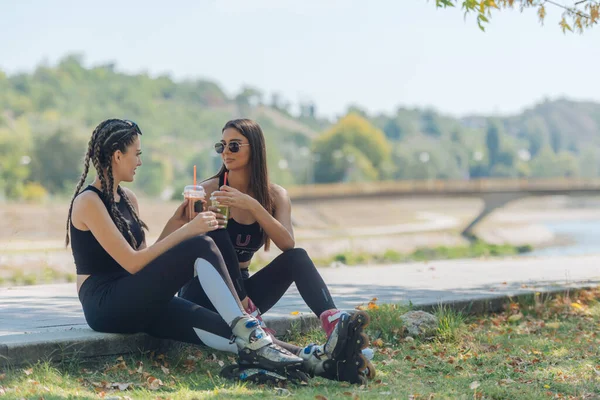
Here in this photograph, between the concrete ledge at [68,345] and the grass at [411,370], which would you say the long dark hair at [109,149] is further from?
the grass at [411,370]

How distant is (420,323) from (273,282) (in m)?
1.13

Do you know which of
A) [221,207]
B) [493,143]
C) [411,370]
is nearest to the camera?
[221,207]

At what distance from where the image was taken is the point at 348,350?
4105 mm

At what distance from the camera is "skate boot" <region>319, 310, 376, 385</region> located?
159 inches

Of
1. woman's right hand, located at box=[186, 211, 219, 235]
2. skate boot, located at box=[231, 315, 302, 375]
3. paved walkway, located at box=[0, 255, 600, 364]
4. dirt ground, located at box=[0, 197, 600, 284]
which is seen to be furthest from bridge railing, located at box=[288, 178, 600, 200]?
skate boot, located at box=[231, 315, 302, 375]

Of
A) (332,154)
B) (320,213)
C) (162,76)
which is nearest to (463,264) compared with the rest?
(320,213)

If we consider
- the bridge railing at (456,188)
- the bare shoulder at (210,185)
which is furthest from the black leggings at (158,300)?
the bridge railing at (456,188)

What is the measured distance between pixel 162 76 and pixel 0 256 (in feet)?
467

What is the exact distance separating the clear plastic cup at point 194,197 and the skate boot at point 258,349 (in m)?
0.70

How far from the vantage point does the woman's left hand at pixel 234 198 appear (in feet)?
15.0

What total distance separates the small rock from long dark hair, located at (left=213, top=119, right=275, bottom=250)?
3.56 feet

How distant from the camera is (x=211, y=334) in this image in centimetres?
427

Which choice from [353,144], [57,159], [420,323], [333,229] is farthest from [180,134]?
[420,323]

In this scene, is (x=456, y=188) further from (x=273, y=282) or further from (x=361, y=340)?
(x=361, y=340)
